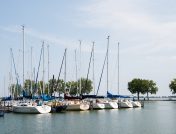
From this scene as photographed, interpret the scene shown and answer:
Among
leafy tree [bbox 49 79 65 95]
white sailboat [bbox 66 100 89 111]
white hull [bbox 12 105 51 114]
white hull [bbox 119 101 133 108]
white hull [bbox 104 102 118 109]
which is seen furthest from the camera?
white hull [bbox 119 101 133 108]

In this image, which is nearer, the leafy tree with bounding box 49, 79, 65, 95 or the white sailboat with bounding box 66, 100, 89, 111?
the white sailboat with bounding box 66, 100, 89, 111

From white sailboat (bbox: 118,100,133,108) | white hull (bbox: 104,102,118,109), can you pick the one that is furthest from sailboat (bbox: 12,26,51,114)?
white sailboat (bbox: 118,100,133,108)

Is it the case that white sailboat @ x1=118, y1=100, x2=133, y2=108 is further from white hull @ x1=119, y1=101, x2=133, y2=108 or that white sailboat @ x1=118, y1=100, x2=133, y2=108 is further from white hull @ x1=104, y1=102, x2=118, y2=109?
white hull @ x1=104, y1=102, x2=118, y2=109

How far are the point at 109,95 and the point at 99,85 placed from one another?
10.9ft

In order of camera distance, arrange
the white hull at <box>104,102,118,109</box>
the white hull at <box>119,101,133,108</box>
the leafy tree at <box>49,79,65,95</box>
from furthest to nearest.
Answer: the white hull at <box>119,101,133,108</box> < the leafy tree at <box>49,79,65,95</box> < the white hull at <box>104,102,118,109</box>

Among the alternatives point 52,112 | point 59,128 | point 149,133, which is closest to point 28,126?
point 59,128

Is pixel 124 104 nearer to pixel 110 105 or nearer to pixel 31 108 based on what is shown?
pixel 110 105

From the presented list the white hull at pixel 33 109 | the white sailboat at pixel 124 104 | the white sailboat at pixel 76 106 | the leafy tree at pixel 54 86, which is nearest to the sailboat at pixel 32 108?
the white hull at pixel 33 109

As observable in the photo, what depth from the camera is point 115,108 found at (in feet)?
309

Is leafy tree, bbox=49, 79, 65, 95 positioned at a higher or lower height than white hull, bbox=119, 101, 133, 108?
higher

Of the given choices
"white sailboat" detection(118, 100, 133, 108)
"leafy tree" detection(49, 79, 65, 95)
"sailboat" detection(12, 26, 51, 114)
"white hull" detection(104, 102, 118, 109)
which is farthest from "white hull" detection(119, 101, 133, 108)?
"sailboat" detection(12, 26, 51, 114)

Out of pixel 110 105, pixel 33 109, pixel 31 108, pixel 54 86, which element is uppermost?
pixel 54 86

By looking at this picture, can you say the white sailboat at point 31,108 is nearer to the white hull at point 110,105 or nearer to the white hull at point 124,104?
the white hull at point 110,105

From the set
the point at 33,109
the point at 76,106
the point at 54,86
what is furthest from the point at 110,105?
the point at 54,86
